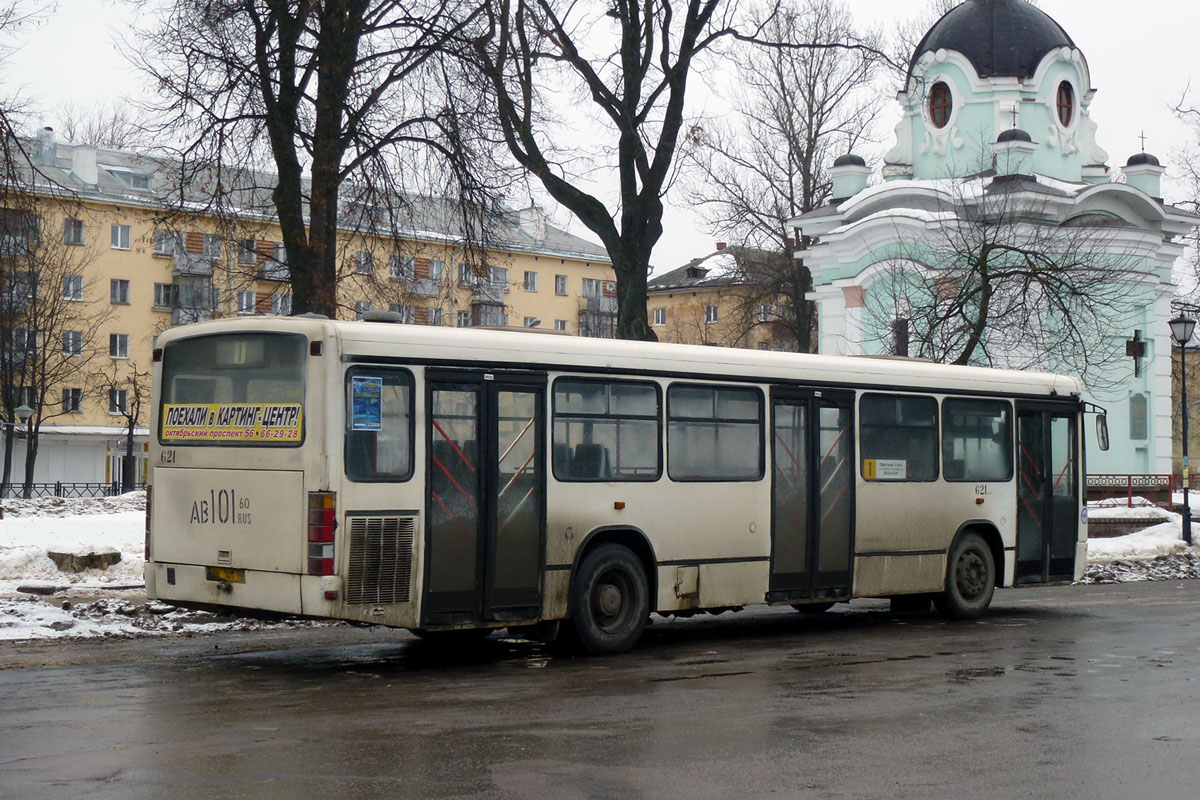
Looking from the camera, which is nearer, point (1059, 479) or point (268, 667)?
point (268, 667)

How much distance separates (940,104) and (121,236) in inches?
1744

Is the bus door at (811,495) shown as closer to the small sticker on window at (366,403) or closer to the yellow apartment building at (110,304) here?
the small sticker on window at (366,403)

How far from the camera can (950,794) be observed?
7.46 meters

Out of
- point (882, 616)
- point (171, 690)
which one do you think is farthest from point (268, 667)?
point (882, 616)

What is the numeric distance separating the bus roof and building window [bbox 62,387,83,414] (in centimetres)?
5854

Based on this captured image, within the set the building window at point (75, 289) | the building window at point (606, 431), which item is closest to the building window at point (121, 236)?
the building window at point (75, 289)

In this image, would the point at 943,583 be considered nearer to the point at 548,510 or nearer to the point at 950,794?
the point at 548,510

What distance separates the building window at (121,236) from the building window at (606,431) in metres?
69.1

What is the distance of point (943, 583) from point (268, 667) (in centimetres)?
757

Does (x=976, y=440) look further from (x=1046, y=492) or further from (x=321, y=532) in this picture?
(x=321, y=532)

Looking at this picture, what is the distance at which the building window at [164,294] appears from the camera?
3155 inches

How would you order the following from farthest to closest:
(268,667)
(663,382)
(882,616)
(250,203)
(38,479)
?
(38,479) → (250,203) → (882,616) → (663,382) → (268,667)

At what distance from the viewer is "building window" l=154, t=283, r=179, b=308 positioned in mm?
80125

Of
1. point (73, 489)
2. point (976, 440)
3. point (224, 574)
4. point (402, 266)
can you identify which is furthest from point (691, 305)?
point (224, 574)
